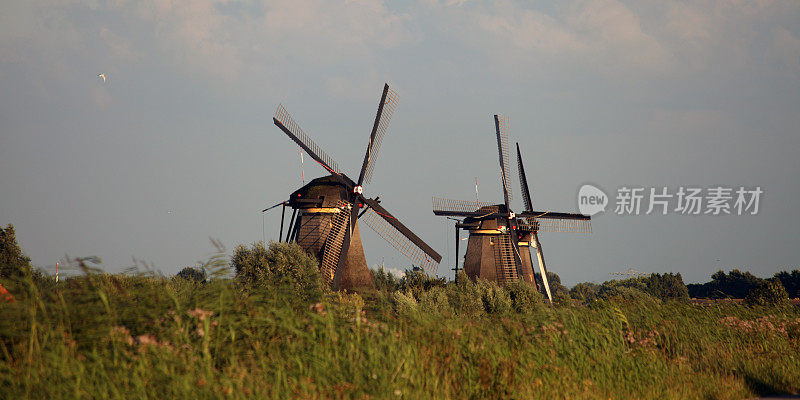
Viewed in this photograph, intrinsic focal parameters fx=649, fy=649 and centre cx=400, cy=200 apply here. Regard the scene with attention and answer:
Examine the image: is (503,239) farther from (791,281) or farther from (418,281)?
(791,281)

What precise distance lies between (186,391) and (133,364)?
1.07 m

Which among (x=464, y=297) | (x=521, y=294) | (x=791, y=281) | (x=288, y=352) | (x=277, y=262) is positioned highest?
(x=791, y=281)

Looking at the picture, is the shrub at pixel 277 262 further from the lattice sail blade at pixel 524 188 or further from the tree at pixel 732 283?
the tree at pixel 732 283

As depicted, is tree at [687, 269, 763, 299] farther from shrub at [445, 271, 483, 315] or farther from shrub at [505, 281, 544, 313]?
shrub at [445, 271, 483, 315]

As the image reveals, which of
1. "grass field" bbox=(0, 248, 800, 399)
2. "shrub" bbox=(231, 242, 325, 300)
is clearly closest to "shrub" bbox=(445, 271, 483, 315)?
"shrub" bbox=(231, 242, 325, 300)

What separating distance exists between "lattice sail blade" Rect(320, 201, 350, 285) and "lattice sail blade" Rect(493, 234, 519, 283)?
43.6ft

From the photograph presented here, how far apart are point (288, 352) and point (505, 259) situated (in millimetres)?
40976

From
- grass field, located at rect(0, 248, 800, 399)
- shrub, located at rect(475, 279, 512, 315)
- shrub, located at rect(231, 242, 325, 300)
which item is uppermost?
shrub, located at rect(231, 242, 325, 300)

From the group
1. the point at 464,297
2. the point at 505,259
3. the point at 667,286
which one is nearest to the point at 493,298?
the point at 464,297

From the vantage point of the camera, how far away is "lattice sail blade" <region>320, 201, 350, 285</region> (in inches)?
1551

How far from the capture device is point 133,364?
25.5ft

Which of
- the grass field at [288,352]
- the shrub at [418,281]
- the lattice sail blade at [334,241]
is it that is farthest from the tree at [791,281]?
the grass field at [288,352]

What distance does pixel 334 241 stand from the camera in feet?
131

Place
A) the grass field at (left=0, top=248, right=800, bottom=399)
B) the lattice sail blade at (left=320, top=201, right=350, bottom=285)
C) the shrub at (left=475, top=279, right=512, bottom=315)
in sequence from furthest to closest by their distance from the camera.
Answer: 1. the lattice sail blade at (left=320, top=201, right=350, bottom=285)
2. the shrub at (left=475, top=279, right=512, bottom=315)
3. the grass field at (left=0, top=248, right=800, bottom=399)
